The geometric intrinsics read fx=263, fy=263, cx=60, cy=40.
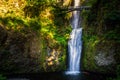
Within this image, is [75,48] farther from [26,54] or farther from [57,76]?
[26,54]

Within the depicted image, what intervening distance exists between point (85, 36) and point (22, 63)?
3.86 metres

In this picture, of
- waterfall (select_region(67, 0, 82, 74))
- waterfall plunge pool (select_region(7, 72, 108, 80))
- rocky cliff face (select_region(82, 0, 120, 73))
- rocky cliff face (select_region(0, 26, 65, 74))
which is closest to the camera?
waterfall plunge pool (select_region(7, 72, 108, 80))

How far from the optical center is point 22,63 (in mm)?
13094

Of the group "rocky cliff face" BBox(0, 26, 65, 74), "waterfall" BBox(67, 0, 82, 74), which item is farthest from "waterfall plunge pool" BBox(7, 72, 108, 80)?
"waterfall" BBox(67, 0, 82, 74)

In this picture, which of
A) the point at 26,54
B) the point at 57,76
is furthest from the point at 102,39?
the point at 26,54

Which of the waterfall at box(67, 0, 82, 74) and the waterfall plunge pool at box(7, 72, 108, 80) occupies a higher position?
the waterfall at box(67, 0, 82, 74)

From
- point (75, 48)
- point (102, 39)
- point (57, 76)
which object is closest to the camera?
point (57, 76)

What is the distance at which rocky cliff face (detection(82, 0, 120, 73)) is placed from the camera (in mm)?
12609

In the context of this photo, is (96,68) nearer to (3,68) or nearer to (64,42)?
(64,42)

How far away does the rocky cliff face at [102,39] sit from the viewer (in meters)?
12.6

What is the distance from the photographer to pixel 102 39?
13.2 m

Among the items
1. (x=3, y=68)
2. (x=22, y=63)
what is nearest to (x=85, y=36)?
(x=22, y=63)

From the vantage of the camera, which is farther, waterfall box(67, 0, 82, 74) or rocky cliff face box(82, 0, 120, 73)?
waterfall box(67, 0, 82, 74)

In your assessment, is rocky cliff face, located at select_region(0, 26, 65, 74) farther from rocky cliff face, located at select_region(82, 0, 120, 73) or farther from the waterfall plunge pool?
rocky cliff face, located at select_region(82, 0, 120, 73)
